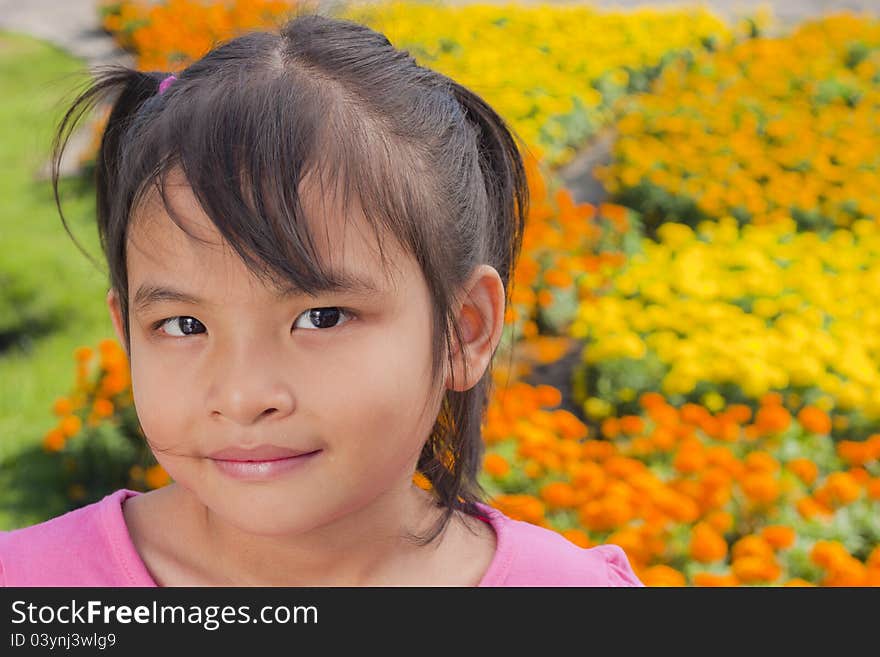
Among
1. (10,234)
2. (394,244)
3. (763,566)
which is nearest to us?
(394,244)

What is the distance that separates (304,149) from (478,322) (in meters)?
0.37

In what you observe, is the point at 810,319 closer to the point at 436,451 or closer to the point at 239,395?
the point at 436,451

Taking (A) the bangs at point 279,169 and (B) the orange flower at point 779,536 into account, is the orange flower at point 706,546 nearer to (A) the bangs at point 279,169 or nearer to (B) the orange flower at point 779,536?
(B) the orange flower at point 779,536

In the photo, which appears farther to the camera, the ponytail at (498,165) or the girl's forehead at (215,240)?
the ponytail at (498,165)

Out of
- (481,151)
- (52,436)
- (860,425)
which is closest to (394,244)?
(481,151)

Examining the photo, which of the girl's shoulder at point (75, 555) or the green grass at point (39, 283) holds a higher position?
the girl's shoulder at point (75, 555)

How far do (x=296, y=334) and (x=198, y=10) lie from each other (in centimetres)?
730

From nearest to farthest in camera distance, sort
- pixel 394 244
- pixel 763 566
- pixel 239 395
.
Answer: pixel 239 395
pixel 394 244
pixel 763 566

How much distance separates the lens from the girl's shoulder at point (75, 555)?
1.47m

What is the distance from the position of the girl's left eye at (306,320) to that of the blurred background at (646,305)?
0.59 m

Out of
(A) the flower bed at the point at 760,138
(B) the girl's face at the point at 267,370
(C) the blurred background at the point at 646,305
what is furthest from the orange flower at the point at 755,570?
(A) the flower bed at the point at 760,138

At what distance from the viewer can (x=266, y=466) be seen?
49.6 inches

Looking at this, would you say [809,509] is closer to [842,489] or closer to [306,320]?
[842,489]

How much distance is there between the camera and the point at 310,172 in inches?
49.9
